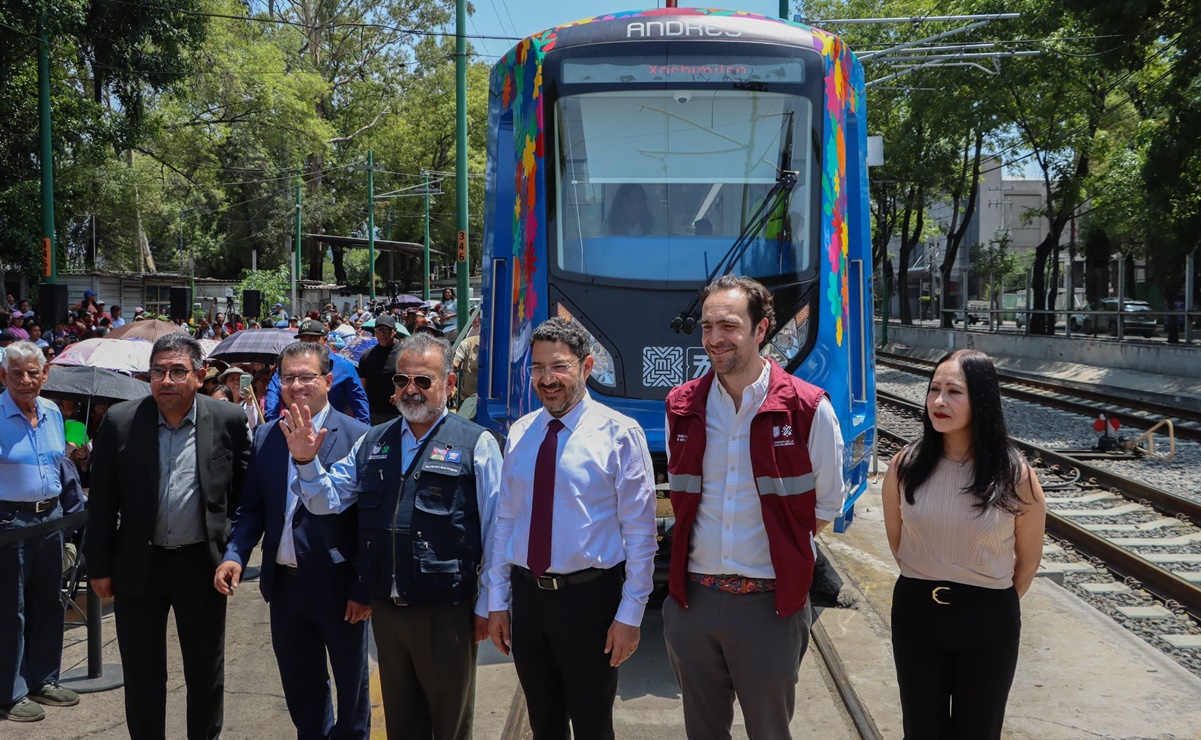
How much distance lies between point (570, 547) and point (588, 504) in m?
0.16

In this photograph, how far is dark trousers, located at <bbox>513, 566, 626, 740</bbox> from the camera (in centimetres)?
380

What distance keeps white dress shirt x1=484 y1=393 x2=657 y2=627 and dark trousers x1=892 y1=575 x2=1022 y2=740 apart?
928 millimetres

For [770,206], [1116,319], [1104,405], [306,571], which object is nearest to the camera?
[306,571]

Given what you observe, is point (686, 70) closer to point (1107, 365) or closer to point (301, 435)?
point (301, 435)

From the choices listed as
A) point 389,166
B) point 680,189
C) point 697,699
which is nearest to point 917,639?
point 697,699

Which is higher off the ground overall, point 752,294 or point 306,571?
point 752,294

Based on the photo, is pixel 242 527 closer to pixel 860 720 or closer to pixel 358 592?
pixel 358 592

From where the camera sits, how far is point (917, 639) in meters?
3.77

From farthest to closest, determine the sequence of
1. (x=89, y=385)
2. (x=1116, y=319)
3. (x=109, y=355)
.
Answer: (x=1116, y=319), (x=109, y=355), (x=89, y=385)

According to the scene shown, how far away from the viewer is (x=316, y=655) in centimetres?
451

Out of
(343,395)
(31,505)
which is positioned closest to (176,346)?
(31,505)

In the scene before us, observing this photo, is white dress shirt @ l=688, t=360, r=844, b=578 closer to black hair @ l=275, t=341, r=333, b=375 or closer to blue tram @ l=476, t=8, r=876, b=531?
black hair @ l=275, t=341, r=333, b=375

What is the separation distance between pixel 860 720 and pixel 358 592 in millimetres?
2528

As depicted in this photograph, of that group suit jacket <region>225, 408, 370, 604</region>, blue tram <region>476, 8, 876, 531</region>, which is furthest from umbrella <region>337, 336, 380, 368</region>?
suit jacket <region>225, 408, 370, 604</region>
